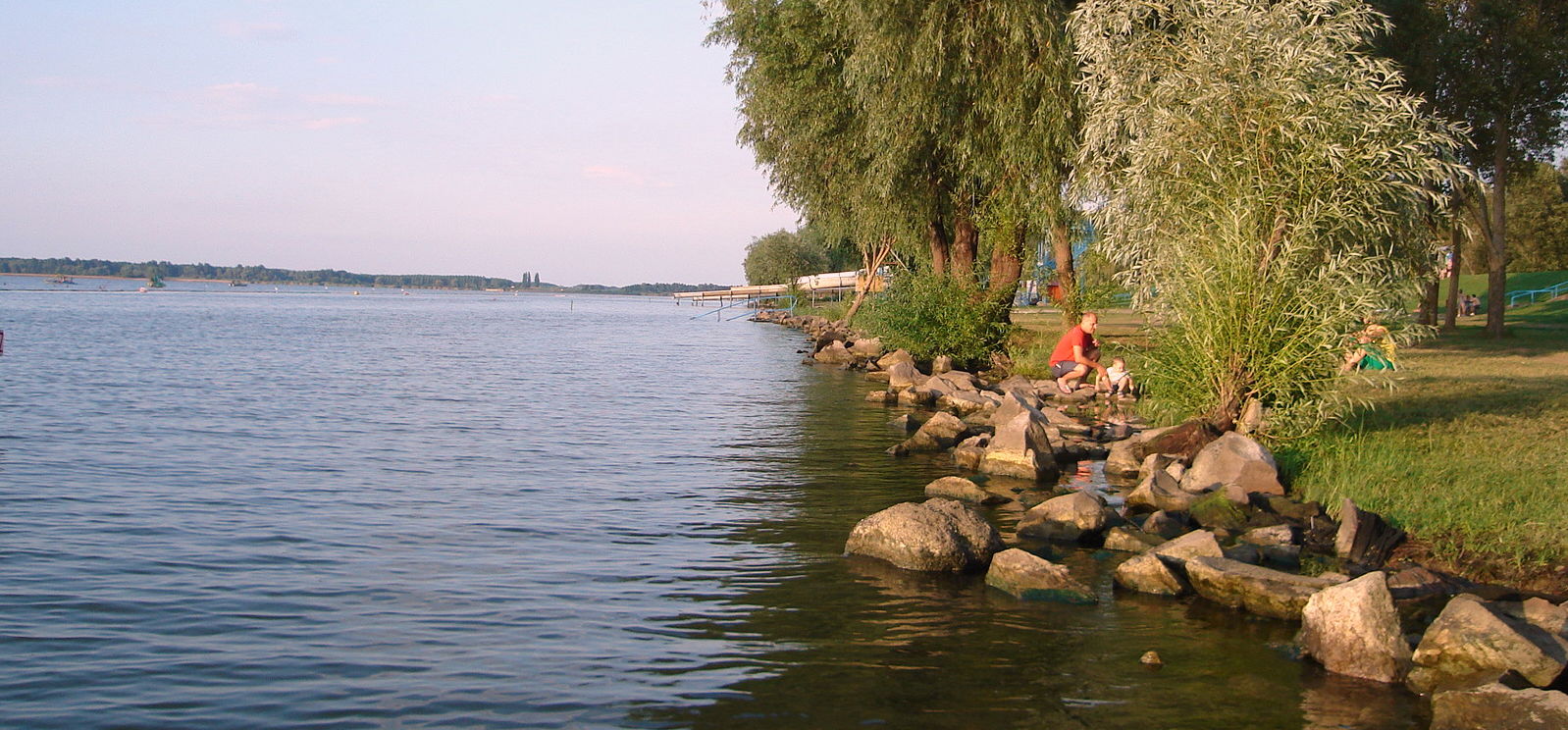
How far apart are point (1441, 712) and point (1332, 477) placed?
19.6 ft

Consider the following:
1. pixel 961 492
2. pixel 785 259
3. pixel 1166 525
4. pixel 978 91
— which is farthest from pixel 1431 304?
pixel 785 259

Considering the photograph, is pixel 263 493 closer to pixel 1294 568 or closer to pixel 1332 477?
pixel 1294 568

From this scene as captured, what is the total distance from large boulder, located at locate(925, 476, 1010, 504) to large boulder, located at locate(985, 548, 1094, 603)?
3542 millimetres

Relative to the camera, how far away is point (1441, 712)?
286 inches

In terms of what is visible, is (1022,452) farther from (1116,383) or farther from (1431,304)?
(1431,304)

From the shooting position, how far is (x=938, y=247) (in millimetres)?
34344

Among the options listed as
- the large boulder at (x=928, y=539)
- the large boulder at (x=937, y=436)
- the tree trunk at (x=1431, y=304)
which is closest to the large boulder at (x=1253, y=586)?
the large boulder at (x=928, y=539)

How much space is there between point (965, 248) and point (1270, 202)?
17240 mm

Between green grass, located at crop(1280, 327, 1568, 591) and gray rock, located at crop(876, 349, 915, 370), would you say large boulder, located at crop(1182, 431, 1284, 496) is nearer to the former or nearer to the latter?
green grass, located at crop(1280, 327, 1568, 591)

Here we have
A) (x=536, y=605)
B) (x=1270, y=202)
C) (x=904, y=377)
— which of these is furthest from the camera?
(x=904, y=377)

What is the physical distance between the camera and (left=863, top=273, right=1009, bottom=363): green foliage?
31.3m

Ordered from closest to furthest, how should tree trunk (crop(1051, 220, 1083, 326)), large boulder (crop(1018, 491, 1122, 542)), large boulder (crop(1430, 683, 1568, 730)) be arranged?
large boulder (crop(1430, 683, 1568, 730)) → large boulder (crop(1018, 491, 1122, 542)) → tree trunk (crop(1051, 220, 1083, 326))

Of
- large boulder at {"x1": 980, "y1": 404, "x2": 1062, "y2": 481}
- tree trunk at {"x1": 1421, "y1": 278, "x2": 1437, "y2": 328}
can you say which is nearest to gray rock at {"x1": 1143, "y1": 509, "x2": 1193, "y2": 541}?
large boulder at {"x1": 980, "y1": 404, "x2": 1062, "y2": 481}

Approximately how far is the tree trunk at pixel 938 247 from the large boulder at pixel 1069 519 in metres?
21.4
